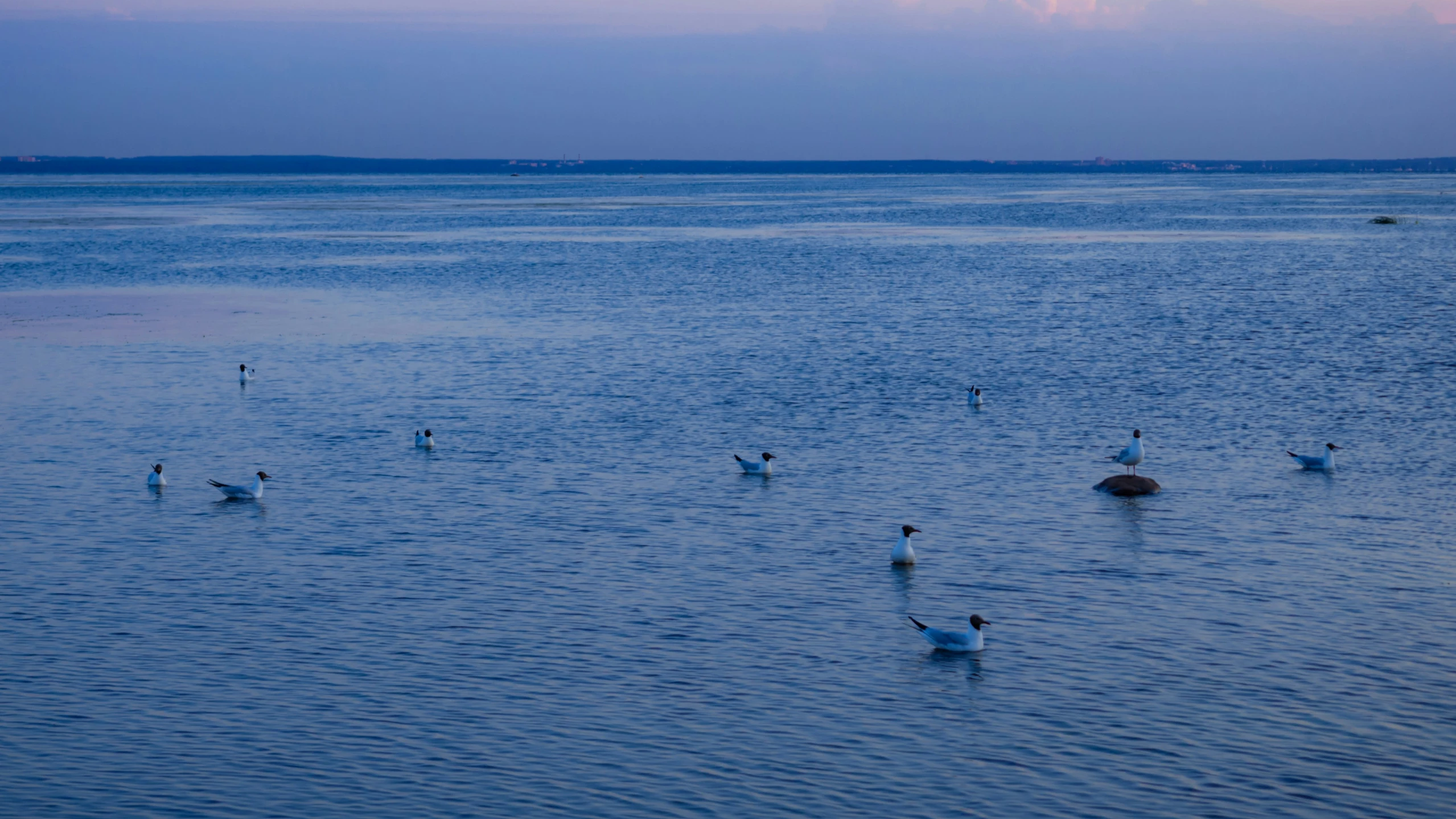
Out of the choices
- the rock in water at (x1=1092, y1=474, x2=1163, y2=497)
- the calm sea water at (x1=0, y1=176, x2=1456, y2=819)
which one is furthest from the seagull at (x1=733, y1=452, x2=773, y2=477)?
the rock in water at (x1=1092, y1=474, x2=1163, y2=497)

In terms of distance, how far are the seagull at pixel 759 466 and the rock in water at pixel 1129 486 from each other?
6.30 m

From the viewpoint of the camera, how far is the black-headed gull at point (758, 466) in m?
28.2

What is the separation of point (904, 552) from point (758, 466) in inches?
271

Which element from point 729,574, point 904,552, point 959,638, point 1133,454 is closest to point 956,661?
point 959,638

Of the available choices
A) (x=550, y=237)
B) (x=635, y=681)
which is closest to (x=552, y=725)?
(x=635, y=681)

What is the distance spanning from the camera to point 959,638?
59.6 ft

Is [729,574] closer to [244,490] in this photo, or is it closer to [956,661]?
[956,661]

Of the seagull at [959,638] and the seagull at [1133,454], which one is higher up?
the seagull at [1133,454]

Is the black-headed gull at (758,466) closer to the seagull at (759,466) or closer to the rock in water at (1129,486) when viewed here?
the seagull at (759,466)

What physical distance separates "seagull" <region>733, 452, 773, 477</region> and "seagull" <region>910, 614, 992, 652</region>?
33.1ft

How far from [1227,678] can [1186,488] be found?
10.3 m

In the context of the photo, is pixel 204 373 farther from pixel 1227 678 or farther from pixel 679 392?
pixel 1227 678

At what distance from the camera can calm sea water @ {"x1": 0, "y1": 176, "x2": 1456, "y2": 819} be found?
14.9 m

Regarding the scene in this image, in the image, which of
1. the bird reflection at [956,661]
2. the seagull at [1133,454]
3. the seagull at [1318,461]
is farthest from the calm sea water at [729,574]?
the seagull at [1133,454]
